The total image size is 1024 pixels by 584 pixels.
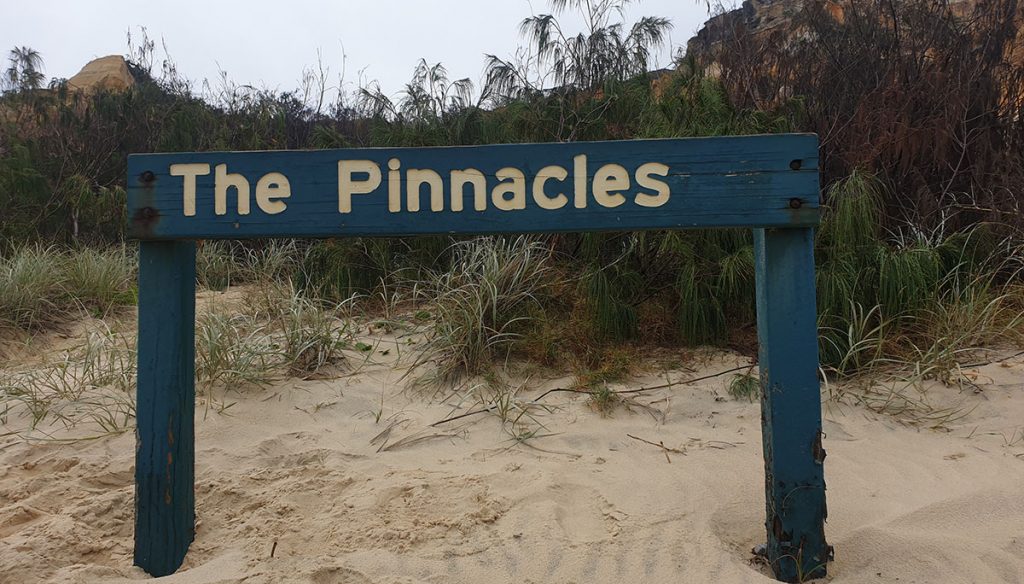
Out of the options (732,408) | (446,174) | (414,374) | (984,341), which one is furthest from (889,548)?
(414,374)

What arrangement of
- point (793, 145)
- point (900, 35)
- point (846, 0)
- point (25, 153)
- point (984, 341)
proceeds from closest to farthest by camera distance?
1. point (793, 145)
2. point (984, 341)
3. point (900, 35)
4. point (846, 0)
5. point (25, 153)

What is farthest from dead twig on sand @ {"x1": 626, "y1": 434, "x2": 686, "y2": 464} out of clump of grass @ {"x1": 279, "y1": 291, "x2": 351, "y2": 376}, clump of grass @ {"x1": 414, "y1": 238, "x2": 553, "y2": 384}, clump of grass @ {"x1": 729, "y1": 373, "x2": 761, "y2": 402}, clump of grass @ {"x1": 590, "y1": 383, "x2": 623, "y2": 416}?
clump of grass @ {"x1": 279, "y1": 291, "x2": 351, "y2": 376}

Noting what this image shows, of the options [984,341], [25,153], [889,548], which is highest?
[25,153]

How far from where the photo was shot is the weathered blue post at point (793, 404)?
1887mm

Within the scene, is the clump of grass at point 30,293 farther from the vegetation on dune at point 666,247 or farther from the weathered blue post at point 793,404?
the weathered blue post at point 793,404

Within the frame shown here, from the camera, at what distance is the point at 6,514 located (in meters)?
2.35

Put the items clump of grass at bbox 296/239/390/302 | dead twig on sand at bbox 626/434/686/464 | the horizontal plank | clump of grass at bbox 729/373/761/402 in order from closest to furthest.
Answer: the horizontal plank
dead twig on sand at bbox 626/434/686/464
clump of grass at bbox 729/373/761/402
clump of grass at bbox 296/239/390/302

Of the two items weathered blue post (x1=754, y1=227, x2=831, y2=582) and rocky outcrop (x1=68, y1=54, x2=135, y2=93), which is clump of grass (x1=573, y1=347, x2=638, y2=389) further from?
rocky outcrop (x1=68, y1=54, x2=135, y2=93)

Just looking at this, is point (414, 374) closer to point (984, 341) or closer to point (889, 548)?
point (889, 548)

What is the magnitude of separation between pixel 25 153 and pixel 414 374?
250 inches

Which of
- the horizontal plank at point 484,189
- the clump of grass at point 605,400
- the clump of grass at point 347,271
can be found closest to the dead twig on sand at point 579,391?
the clump of grass at point 605,400

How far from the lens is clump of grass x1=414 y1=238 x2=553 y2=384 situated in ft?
11.7

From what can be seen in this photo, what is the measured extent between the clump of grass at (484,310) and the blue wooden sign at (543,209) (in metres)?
1.68

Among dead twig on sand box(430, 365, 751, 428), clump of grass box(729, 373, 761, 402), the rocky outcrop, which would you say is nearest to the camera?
dead twig on sand box(430, 365, 751, 428)
